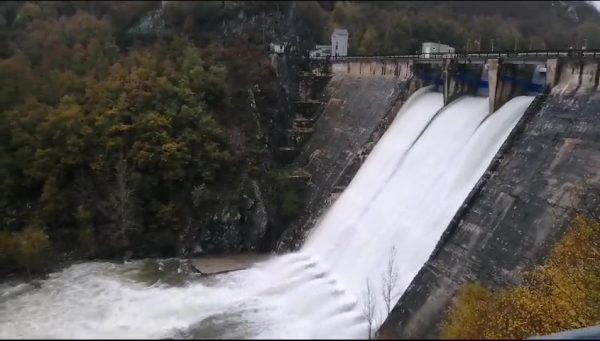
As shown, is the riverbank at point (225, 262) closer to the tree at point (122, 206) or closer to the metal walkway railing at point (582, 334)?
the tree at point (122, 206)

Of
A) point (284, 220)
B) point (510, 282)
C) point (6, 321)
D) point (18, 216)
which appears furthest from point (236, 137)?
point (510, 282)

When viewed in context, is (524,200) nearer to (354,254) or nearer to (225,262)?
(354,254)

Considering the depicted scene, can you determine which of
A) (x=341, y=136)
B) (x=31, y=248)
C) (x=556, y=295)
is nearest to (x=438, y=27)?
(x=341, y=136)

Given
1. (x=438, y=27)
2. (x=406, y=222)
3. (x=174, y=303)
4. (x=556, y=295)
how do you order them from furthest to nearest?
1. (x=438, y=27)
2. (x=406, y=222)
3. (x=174, y=303)
4. (x=556, y=295)

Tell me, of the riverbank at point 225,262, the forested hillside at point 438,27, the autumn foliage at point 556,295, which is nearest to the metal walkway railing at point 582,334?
the autumn foliage at point 556,295

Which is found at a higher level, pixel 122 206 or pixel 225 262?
pixel 122 206

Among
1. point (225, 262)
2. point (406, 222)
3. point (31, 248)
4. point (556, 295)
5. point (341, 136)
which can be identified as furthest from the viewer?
point (341, 136)

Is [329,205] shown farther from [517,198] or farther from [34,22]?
[34,22]

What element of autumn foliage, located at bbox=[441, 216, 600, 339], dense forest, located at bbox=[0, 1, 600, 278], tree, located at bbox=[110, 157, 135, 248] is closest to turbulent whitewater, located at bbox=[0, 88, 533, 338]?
tree, located at bbox=[110, 157, 135, 248]
